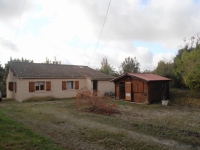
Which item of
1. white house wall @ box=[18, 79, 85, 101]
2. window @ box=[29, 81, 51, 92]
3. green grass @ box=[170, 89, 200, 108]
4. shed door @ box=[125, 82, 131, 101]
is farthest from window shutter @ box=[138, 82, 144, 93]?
window @ box=[29, 81, 51, 92]

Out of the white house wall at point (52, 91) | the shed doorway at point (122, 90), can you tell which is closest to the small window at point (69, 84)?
the white house wall at point (52, 91)

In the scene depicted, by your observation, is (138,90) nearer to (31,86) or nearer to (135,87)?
(135,87)

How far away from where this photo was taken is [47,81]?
20.2 m

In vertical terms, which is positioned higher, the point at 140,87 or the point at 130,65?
the point at 130,65

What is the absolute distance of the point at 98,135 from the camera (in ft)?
22.8

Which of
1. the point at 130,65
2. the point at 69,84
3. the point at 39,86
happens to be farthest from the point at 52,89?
the point at 130,65

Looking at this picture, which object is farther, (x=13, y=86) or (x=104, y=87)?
(x=104, y=87)

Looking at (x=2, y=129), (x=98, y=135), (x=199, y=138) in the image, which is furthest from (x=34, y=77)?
(x=199, y=138)

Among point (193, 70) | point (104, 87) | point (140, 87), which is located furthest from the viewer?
point (104, 87)

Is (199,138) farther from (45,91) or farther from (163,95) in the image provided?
(45,91)

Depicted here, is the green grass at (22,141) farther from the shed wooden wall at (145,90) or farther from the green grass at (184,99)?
the green grass at (184,99)

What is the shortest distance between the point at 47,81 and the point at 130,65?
20359mm

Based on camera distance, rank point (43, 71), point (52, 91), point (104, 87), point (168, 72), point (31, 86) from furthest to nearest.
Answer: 1. point (168, 72)
2. point (104, 87)
3. point (43, 71)
4. point (52, 91)
5. point (31, 86)

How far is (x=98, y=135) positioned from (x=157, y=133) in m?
2.34
